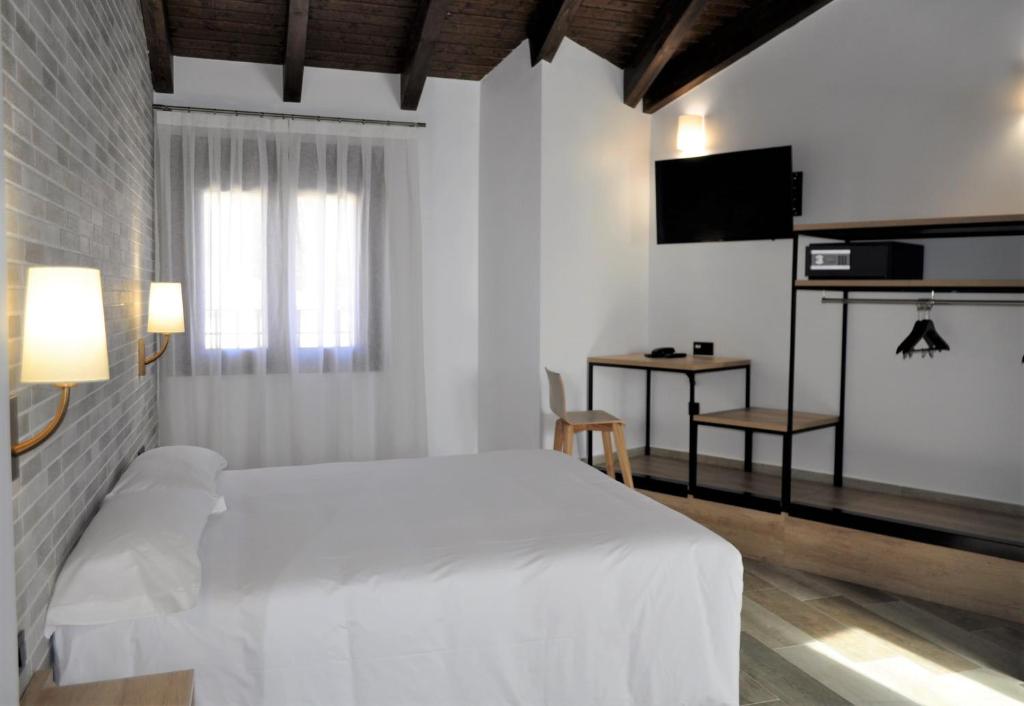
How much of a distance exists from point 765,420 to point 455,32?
9.38 feet

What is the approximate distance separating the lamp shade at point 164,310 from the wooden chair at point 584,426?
6.42 feet

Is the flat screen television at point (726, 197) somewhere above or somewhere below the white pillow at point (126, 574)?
above

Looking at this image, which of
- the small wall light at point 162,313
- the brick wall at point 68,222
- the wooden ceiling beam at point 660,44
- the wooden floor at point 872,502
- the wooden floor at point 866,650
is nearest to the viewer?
the brick wall at point 68,222

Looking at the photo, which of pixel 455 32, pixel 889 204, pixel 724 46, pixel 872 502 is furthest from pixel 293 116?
pixel 872 502

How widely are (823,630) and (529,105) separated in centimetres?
334

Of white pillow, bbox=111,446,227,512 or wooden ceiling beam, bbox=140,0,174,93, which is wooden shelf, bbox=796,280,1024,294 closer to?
white pillow, bbox=111,446,227,512

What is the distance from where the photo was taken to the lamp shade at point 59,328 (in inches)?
57.6

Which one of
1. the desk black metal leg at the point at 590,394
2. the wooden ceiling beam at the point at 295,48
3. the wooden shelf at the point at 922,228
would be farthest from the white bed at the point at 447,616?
the wooden ceiling beam at the point at 295,48

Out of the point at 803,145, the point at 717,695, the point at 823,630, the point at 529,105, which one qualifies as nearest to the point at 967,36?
the point at 803,145

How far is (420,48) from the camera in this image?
450 cm

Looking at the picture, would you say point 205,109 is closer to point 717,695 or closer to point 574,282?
point 574,282

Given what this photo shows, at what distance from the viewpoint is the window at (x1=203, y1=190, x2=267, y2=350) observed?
476cm

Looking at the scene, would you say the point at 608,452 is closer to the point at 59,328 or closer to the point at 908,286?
the point at 908,286

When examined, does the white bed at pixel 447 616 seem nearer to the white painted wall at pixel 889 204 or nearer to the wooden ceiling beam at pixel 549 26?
the white painted wall at pixel 889 204
